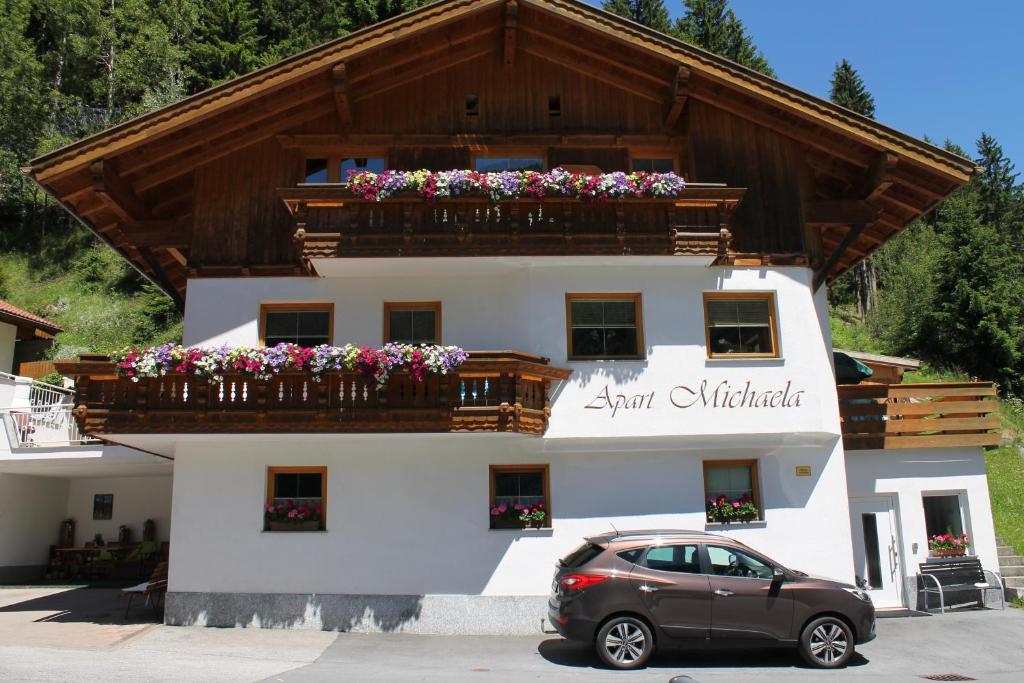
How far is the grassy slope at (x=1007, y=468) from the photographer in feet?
68.3

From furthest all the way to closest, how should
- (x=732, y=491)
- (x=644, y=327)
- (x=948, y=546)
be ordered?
1. (x=948, y=546)
2. (x=644, y=327)
3. (x=732, y=491)

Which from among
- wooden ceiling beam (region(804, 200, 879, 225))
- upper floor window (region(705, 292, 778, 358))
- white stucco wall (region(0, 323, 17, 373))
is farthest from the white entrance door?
white stucco wall (region(0, 323, 17, 373))

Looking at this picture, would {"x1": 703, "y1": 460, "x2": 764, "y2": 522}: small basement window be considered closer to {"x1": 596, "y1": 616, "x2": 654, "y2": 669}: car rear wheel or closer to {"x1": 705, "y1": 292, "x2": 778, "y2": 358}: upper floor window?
{"x1": 705, "y1": 292, "x2": 778, "y2": 358}: upper floor window

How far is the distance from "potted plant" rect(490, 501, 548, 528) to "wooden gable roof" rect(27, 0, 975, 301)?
618 centimetres

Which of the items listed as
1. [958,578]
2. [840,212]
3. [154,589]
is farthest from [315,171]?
[958,578]

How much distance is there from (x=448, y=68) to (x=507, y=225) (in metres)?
4.21

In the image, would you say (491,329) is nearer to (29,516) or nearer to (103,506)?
(103,506)

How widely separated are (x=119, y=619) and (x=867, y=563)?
1474cm

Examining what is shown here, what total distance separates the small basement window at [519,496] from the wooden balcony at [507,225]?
13.1 feet

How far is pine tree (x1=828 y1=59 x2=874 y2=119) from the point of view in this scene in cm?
5828

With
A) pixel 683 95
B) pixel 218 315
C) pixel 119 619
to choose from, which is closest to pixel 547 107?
pixel 683 95

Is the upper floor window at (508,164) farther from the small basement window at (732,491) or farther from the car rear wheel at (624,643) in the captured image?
the car rear wheel at (624,643)

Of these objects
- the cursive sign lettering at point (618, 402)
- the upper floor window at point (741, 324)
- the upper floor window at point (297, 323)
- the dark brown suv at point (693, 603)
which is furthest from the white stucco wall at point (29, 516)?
the upper floor window at point (741, 324)

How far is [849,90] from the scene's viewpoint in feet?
194
